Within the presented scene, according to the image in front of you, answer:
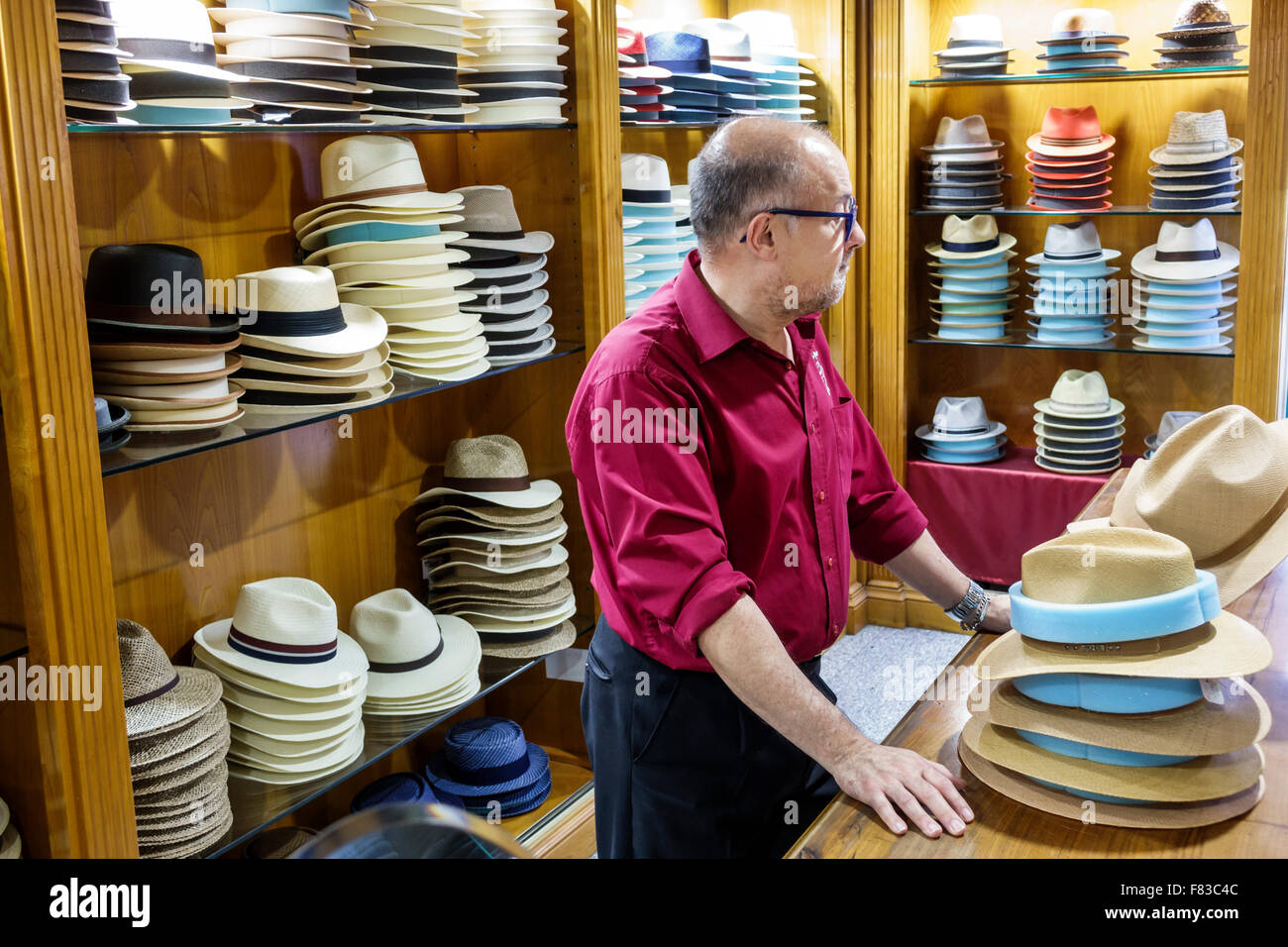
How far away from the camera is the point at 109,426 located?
6.36ft

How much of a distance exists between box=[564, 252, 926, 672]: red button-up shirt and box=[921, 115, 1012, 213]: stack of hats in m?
2.42

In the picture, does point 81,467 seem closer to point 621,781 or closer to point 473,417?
point 621,781

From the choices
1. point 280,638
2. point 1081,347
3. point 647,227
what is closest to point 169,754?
point 280,638

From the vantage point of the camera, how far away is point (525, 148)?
3.04 meters

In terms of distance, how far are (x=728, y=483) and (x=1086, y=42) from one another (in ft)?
9.05

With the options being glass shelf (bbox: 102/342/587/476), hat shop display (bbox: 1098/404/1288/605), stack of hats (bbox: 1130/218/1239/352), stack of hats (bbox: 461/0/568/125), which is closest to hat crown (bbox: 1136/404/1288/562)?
hat shop display (bbox: 1098/404/1288/605)

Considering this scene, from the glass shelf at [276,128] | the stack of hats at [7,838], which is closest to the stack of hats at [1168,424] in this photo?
the glass shelf at [276,128]

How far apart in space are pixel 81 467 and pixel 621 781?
932mm

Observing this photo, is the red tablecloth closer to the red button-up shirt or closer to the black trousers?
the red button-up shirt

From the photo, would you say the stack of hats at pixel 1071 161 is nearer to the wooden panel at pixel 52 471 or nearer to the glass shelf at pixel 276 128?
the glass shelf at pixel 276 128

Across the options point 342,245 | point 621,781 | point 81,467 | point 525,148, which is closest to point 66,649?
point 81,467

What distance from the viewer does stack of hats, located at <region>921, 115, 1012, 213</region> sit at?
421 cm

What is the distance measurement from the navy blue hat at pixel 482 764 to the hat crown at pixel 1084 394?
218 centimetres

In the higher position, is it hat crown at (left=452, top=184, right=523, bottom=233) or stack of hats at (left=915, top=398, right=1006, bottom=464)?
hat crown at (left=452, top=184, right=523, bottom=233)
